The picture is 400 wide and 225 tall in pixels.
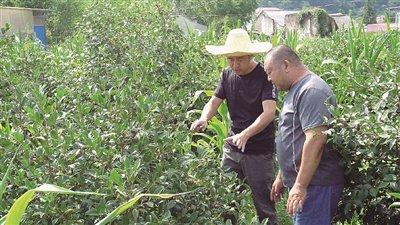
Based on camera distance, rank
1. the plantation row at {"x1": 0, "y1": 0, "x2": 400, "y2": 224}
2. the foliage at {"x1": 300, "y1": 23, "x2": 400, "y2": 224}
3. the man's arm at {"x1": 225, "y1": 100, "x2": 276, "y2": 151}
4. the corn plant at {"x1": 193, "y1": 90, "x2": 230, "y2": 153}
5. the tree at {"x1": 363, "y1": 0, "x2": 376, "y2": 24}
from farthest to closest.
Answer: the tree at {"x1": 363, "y1": 0, "x2": 376, "y2": 24}, the corn plant at {"x1": 193, "y1": 90, "x2": 230, "y2": 153}, the man's arm at {"x1": 225, "y1": 100, "x2": 276, "y2": 151}, the foliage at {"x1": 300, "y1": 23, "x2": 400, "y2": 224}, the plantation row at {"x1": 0, "y1": 0, "x2": 400, "y2": 224}

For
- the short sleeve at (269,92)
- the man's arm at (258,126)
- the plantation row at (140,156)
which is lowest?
the man's arm at (258,126)

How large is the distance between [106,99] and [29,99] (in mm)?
589

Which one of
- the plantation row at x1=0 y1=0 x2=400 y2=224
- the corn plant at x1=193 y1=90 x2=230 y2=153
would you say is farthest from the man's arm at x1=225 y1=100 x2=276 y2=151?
the corn plant at x1=193 y1=90 x2=230 y2=153

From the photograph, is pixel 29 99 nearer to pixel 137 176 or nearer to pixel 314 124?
pixel 137 176

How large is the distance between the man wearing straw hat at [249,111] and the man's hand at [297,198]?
927 millimetres

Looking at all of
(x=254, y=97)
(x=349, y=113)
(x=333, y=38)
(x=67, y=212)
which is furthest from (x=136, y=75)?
(x=333, y=38)

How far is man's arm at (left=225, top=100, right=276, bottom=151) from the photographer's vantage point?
12.1 feet

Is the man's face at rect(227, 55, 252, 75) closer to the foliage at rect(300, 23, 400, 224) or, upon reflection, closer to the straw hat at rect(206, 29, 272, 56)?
the straw hat at rect(206, 29, 272, 56)

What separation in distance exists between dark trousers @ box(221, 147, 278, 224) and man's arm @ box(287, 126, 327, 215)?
1.03m

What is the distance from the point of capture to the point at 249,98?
4.19m

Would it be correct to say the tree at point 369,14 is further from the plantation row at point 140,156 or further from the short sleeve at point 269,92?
the plantation row at point 140,156

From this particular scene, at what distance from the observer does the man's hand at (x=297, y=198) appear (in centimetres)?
314

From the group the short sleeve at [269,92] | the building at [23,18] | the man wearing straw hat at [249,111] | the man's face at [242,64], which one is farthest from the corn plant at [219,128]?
the building at [23,18]

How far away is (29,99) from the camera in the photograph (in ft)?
10.9
